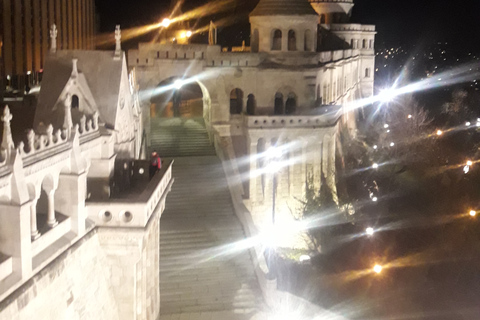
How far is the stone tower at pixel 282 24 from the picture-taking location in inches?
1346

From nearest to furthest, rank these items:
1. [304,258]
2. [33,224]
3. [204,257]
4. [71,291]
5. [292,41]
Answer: [33,224] → [71,291] → [204,257] → [304,258] → [292,41]

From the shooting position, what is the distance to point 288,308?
2294 cm

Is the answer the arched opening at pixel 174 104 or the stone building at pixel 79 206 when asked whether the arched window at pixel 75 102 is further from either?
the arched opening at pixel 174 104

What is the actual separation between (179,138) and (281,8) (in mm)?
9925

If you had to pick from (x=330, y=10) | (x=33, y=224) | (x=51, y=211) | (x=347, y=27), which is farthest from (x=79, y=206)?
(x=330, y=10)

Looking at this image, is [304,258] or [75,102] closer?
[75,102]

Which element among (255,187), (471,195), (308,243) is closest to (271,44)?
(255,187)

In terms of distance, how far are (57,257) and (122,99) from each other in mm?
8147

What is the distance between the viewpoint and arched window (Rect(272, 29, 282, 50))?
1378 inches

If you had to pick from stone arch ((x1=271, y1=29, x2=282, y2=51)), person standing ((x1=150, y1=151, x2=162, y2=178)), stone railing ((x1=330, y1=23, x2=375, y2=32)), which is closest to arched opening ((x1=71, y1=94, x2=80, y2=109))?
person standing ((x1=150, y1=151, x2=162, y2=178))

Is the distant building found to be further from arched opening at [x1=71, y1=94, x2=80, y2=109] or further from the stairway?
the stairway

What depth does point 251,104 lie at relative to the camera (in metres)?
34.8

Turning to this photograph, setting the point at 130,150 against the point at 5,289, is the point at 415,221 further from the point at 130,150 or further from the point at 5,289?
the point at 5,289

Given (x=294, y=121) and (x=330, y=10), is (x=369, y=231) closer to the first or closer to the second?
(x=294, y=121)
